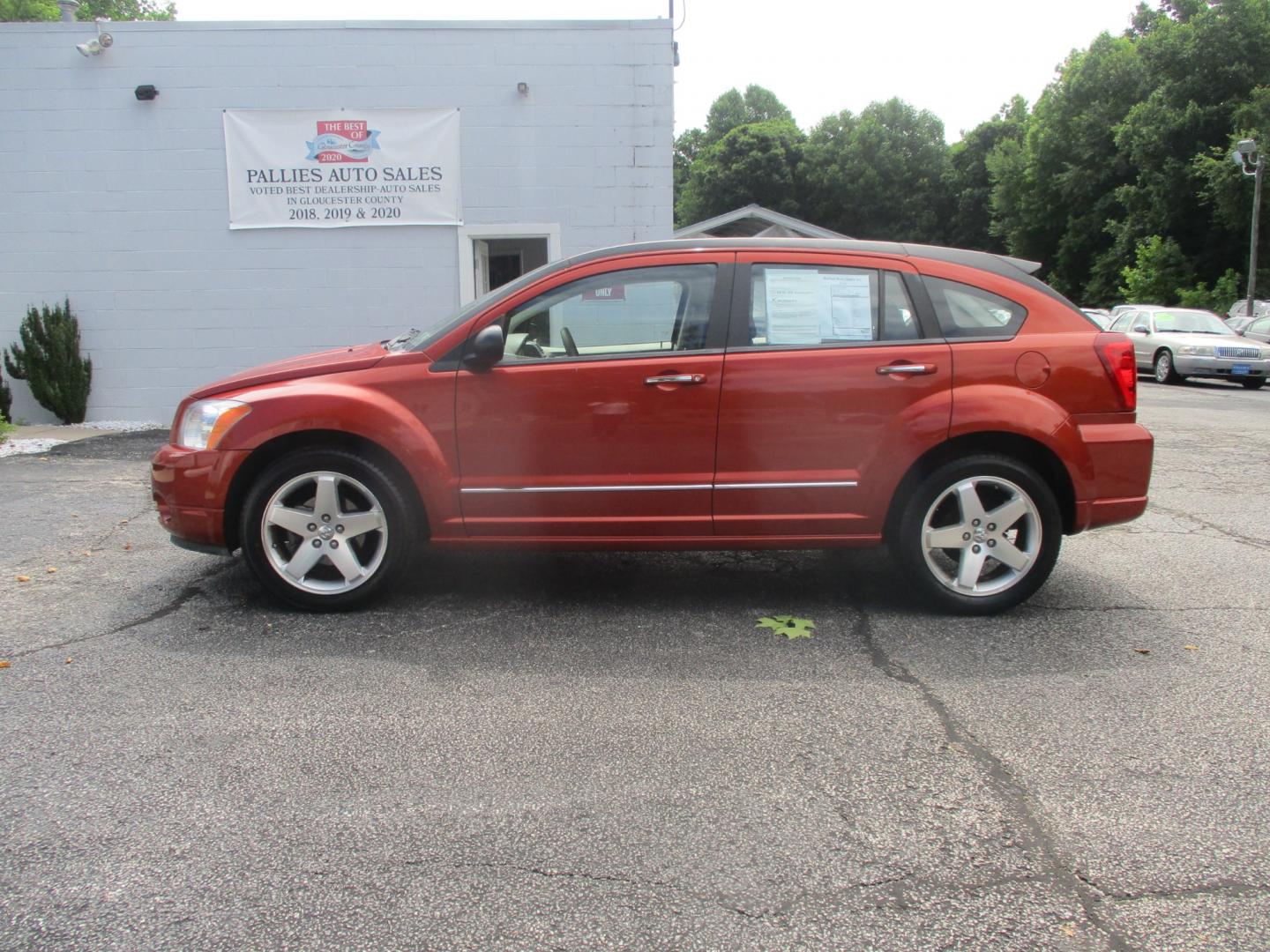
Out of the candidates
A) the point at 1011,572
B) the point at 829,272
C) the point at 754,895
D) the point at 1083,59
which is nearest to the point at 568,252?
the point at 829,272

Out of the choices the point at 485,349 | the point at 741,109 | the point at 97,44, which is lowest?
the point at 485,349

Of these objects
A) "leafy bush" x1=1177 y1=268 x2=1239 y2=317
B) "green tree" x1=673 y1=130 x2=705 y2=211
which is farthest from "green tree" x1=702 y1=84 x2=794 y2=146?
"leafy bush" x1=1177 y1=268 x2=1239 y2=317

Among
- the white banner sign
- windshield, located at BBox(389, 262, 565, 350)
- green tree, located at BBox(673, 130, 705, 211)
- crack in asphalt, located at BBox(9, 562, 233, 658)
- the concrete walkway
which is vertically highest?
green tree, located at BBox(673, 130, 705, 211)

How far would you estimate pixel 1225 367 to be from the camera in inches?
765

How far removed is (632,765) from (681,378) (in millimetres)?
1982

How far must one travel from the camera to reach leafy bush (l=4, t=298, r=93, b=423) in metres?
11.3

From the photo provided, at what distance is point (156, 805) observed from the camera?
9.86 feet

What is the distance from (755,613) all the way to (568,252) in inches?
297

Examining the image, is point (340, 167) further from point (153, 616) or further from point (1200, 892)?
point (1200, 892)

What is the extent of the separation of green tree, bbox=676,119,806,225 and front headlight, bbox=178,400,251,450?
67560 millimetres

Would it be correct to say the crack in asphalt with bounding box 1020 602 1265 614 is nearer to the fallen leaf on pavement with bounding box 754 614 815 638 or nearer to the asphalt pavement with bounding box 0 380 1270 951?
the asphalt pavement with bounding box 0 380 1270 951

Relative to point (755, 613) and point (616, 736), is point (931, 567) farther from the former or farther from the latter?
point (616, 736)

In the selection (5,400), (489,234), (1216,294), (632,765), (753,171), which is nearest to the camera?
(632,765)

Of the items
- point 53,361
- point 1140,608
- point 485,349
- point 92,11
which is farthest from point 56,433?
point 92,11
